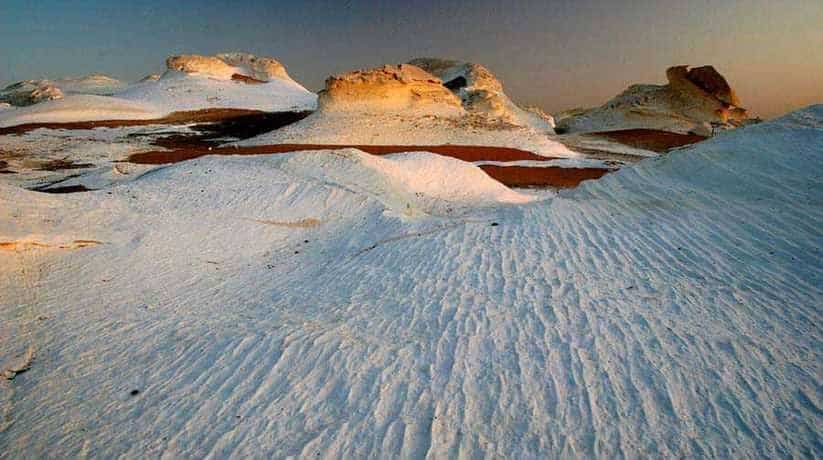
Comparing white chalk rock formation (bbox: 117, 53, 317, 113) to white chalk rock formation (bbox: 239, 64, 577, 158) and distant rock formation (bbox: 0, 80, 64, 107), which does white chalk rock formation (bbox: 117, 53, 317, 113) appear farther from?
white chalk rock formation (bbox: 239, 64, 577, 158)

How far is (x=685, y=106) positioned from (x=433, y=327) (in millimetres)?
35510

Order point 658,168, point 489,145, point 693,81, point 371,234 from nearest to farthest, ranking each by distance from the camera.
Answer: point 371,234, point 658,168, point 489,145, point 693,81

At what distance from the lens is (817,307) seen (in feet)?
12.6

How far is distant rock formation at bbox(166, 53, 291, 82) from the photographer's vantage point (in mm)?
43438

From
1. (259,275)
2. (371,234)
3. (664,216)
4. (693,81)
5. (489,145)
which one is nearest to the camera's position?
(259,275)

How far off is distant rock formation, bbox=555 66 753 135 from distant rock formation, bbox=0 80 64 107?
44079 mm

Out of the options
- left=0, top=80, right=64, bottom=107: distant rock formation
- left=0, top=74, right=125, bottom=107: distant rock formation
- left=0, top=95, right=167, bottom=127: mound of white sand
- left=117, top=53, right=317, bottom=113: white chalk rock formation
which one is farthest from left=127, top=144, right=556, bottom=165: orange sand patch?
left=0, top=80, right=64, bottom=107: distant rock formation

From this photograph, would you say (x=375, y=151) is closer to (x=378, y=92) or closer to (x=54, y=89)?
(x=378, y=92)

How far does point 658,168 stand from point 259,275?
24.2ft

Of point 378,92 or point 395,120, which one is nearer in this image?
point 395,120

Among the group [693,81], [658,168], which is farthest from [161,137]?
[693,81]

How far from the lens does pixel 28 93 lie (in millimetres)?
40781

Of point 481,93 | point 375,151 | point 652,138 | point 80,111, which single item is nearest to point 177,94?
point 80,111

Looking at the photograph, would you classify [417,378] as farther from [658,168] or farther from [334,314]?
[658,168]
